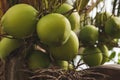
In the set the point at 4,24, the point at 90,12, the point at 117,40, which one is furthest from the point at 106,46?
the point at 4,24

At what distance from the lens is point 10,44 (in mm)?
731

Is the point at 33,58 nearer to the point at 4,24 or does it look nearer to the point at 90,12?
the point at 4,24

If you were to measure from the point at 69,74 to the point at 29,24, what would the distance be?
0.14 m

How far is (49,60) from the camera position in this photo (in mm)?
724

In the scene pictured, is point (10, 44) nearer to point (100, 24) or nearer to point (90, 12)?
point (100, 24)

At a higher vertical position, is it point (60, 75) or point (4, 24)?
point (4, 24)

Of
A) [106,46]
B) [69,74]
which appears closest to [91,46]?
[106,46]

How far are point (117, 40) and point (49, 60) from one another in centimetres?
27

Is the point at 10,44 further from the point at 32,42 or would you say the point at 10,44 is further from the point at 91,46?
the point at 91,46

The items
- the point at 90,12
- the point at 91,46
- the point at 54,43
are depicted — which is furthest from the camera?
the point at 90,12

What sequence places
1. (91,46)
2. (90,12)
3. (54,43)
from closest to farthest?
1. (54,43)
2. (91,46)
3. (90,12)

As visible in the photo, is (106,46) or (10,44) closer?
(10,44)

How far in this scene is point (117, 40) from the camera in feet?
2.96

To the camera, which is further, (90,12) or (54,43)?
(90,12)
